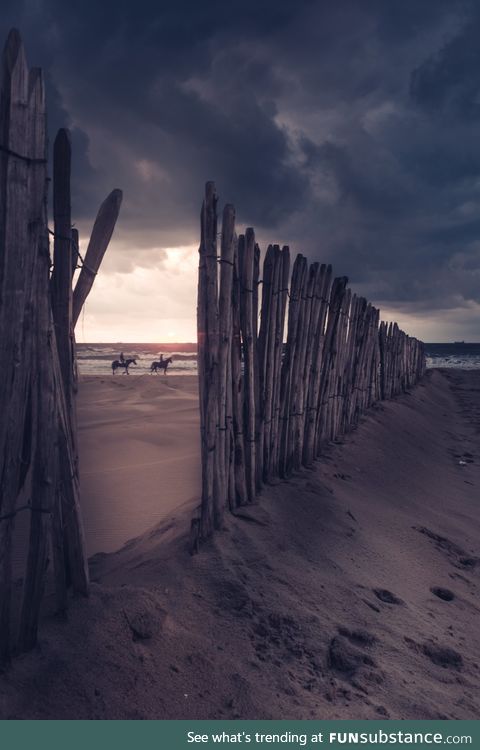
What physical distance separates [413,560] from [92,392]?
394 inches

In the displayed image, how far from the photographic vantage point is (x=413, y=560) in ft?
11.5

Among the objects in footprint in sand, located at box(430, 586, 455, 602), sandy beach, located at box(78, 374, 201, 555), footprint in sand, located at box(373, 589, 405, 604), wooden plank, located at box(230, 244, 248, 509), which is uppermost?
wooden plank, located at box(230, 244, 248, 509)

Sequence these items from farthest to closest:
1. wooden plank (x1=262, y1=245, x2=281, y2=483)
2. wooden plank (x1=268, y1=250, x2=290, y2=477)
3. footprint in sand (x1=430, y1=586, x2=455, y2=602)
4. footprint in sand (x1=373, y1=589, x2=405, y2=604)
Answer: wooden plank (x1=268, y1=250, x2=290, y2=477) → wooden plank (x1=262, y1=245, x2=281, y2=483) → footprint in sand (x1=430, y1=586, x2=455, y2=602) → footprint in sand (x1=373, y1=589, x2=405, y2=604)

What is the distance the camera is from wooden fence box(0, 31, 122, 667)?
5.93 ft

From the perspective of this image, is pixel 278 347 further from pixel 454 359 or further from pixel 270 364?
pixel 454 359

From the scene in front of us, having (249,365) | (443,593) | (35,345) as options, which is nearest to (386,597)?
(443,593)

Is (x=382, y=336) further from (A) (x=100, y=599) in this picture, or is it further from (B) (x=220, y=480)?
(A) (x=100, y=599)

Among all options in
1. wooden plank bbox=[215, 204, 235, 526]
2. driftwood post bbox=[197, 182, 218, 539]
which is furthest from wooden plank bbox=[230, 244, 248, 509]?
driftwood post bbox=[197, 182, 218, 539]

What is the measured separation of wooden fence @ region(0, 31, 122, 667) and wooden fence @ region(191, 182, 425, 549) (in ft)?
2.56

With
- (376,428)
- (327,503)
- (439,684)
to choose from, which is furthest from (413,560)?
(376,428)

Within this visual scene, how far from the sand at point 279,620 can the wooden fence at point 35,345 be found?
23 cm

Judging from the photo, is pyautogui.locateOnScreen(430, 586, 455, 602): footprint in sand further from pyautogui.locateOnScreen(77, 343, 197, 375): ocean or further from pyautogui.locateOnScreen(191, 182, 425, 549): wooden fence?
pyautogui.locateOnScreen(77, 343, 197, 375): ocean

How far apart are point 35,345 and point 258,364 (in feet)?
6.20

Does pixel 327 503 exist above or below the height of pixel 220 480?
below
